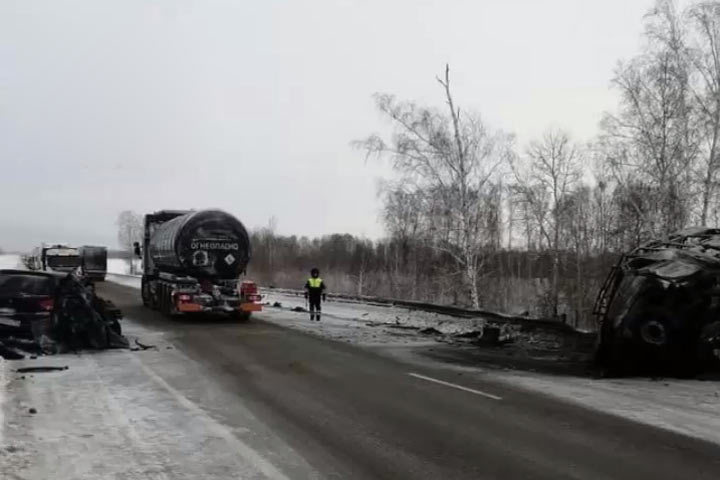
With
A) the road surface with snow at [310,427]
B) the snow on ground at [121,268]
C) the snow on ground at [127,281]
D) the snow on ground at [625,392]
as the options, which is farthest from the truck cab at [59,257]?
the road surface with snow at [310,427]

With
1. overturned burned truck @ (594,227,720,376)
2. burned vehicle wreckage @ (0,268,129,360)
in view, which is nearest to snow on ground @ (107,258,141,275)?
burned vehicle wreckage @ (0,268,129,360)

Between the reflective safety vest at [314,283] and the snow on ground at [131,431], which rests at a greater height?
the reflective safety vest at [314,283]

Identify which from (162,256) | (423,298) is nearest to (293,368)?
(162,256)

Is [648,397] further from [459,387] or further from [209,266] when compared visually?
[209,266]

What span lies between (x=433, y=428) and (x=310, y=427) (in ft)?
4.34

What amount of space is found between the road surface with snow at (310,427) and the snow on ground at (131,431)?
2 cm

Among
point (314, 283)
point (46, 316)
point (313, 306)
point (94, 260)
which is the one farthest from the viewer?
point (94, 260)

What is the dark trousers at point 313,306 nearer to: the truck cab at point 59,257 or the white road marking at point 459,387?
the white road marking at point 459,387

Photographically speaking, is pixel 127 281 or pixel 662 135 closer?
pixel 662 135

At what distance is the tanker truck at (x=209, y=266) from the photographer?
20594mm

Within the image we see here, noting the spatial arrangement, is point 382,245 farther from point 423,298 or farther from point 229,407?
point 229,407

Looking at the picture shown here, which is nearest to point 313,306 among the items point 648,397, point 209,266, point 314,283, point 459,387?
point 314,283

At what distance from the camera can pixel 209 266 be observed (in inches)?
829

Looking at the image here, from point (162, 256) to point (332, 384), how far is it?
579 inches
